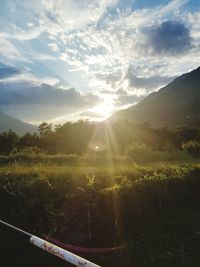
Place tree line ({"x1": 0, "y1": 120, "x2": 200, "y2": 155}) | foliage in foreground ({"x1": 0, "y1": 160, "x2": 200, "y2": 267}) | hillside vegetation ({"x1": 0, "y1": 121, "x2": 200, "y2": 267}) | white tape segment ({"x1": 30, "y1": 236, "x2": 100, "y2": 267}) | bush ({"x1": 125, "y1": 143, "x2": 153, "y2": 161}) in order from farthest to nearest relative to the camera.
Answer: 1. tree line ({"x1": 0, "y1": 120, "x2": 200, "y2": 155})
2. bush ({"x1": 125, "y1": 143, "x2": 153, "y2": 161})
3. foliage in foreground ({"x1": 0, "y1": 160, "x2": 200, "y2": 267})
4. hillside vegetation ({"x1": 0, "y1": 121, "x2": 200, "y2": 267})
5. white tape segment ({"x1": 30, "y1": 236, "x2": 100, "y2": 267})

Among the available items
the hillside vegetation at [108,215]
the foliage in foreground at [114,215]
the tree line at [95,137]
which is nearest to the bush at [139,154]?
the hillside vegetation at [108,215]

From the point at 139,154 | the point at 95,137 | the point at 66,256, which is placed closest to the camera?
the point at 66,256

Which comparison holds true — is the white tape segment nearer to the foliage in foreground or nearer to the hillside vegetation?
the hillside vegetation

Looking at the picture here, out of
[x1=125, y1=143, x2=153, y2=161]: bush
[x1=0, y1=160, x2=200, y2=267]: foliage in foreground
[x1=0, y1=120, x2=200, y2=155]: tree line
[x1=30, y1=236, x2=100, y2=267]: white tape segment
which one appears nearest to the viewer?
[x1=30, y1=236, x2=100, y2=267]: white tape segment

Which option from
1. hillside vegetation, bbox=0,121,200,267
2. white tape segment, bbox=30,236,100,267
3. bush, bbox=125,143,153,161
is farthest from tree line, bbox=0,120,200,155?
white tape segment, bbox=30,236,100,267

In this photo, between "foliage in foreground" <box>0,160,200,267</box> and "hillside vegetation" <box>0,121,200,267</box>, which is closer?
"hillside vegetation" <box>0,121,200,267</box>

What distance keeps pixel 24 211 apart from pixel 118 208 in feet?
8.23

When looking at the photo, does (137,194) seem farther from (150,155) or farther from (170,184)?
(150,155)

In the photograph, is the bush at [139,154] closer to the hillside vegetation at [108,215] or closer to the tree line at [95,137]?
the hillside vegetation at [108,215]

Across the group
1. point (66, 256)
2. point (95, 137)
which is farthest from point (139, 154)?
point (95, 137)

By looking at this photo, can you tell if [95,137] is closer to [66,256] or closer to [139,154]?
[139,154]

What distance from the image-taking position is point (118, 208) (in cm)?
862

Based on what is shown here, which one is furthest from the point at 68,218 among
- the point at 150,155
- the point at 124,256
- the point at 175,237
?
the point at 150,155

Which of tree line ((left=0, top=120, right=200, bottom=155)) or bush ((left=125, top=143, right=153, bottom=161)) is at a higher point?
tree line ((left=0, top=120, right=200, bottom=155))
